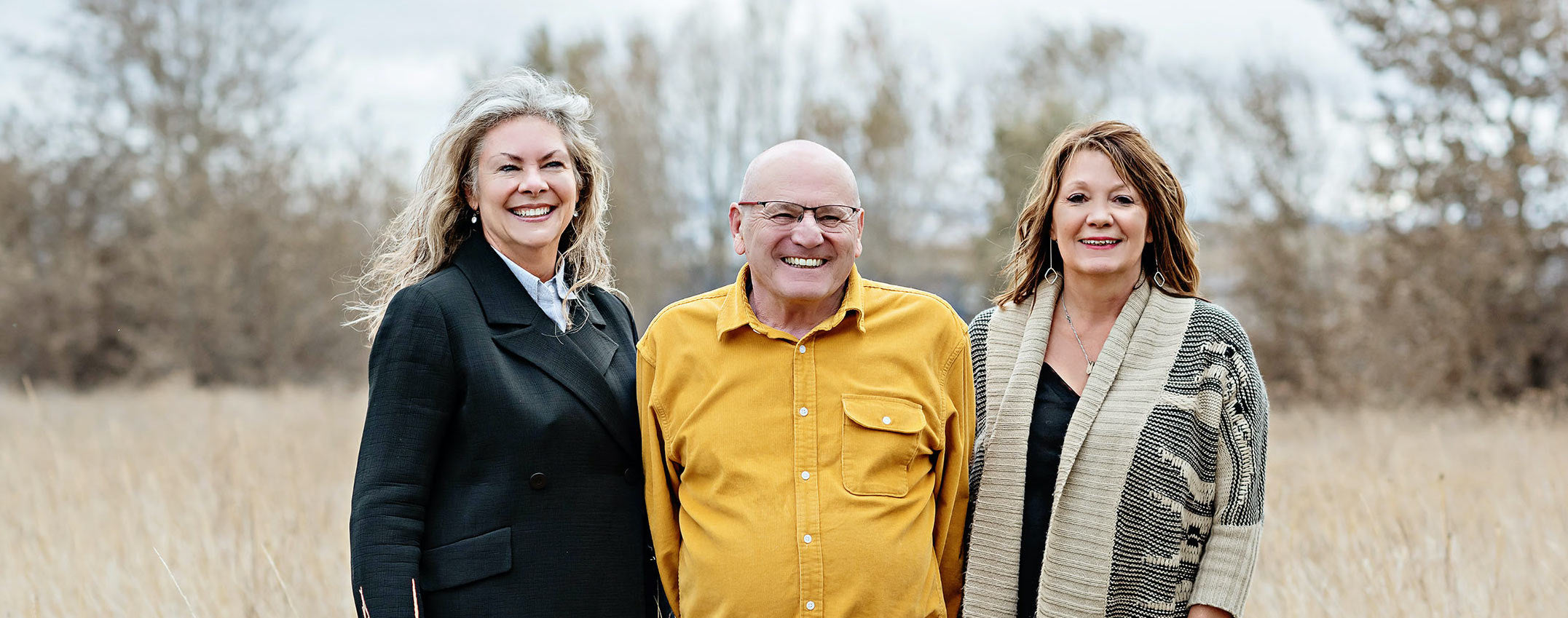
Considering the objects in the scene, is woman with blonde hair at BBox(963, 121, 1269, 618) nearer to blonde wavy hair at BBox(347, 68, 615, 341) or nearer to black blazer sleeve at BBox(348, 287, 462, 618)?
blonde wavy hair at BBox(347, 68, 615, 341)

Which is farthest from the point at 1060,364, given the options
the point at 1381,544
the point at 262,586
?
the point at 262,586

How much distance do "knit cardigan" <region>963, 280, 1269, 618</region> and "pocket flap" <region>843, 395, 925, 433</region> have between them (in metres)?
0.38

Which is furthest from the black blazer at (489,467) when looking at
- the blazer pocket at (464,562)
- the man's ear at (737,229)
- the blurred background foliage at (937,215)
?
the blurred background foliage at (937,215)

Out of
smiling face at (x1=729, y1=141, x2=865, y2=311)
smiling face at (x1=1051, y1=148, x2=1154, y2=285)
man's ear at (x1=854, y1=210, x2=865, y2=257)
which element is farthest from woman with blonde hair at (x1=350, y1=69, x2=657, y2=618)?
smiling face at (x1=1051, y1=148, x2=1154, y2=285)

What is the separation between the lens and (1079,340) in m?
2.99

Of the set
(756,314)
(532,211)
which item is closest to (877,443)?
(756,314)

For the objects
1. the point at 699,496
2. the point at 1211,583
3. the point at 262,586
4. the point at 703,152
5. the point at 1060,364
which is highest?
the point at 703,152

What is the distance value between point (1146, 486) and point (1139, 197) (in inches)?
29.9

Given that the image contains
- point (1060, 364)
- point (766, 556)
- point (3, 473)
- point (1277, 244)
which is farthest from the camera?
point (1277, 244)

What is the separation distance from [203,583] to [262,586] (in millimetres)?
217

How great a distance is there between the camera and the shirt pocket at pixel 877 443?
256cm

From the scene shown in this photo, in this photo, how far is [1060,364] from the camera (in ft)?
9.68

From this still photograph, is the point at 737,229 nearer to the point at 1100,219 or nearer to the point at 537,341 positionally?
the point at 537,341

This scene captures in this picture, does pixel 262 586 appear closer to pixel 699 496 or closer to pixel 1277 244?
pixel 699 496
